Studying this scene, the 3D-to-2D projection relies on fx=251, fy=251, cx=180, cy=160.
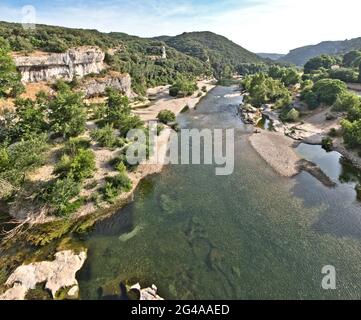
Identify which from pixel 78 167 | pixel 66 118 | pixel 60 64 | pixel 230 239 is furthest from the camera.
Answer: pixel 60 64

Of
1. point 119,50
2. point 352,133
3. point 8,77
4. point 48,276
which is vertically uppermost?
point 119,50

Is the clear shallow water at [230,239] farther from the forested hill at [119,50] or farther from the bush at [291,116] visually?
the forested hill at [119,50]

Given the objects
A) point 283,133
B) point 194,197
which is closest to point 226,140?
point 283,133

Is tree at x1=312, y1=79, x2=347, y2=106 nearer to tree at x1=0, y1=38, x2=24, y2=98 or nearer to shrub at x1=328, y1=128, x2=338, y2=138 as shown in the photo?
shrub at x1=328, y1=128, x2=338, y2=138

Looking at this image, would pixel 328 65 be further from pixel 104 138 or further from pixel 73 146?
pixel 73 146

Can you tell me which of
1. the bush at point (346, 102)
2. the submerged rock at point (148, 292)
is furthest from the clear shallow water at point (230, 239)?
the bush at point (346, 102)

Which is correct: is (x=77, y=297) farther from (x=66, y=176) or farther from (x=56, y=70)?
(x=56, y=70)

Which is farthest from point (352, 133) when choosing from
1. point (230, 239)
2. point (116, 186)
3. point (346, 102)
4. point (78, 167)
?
point (78, 167)
